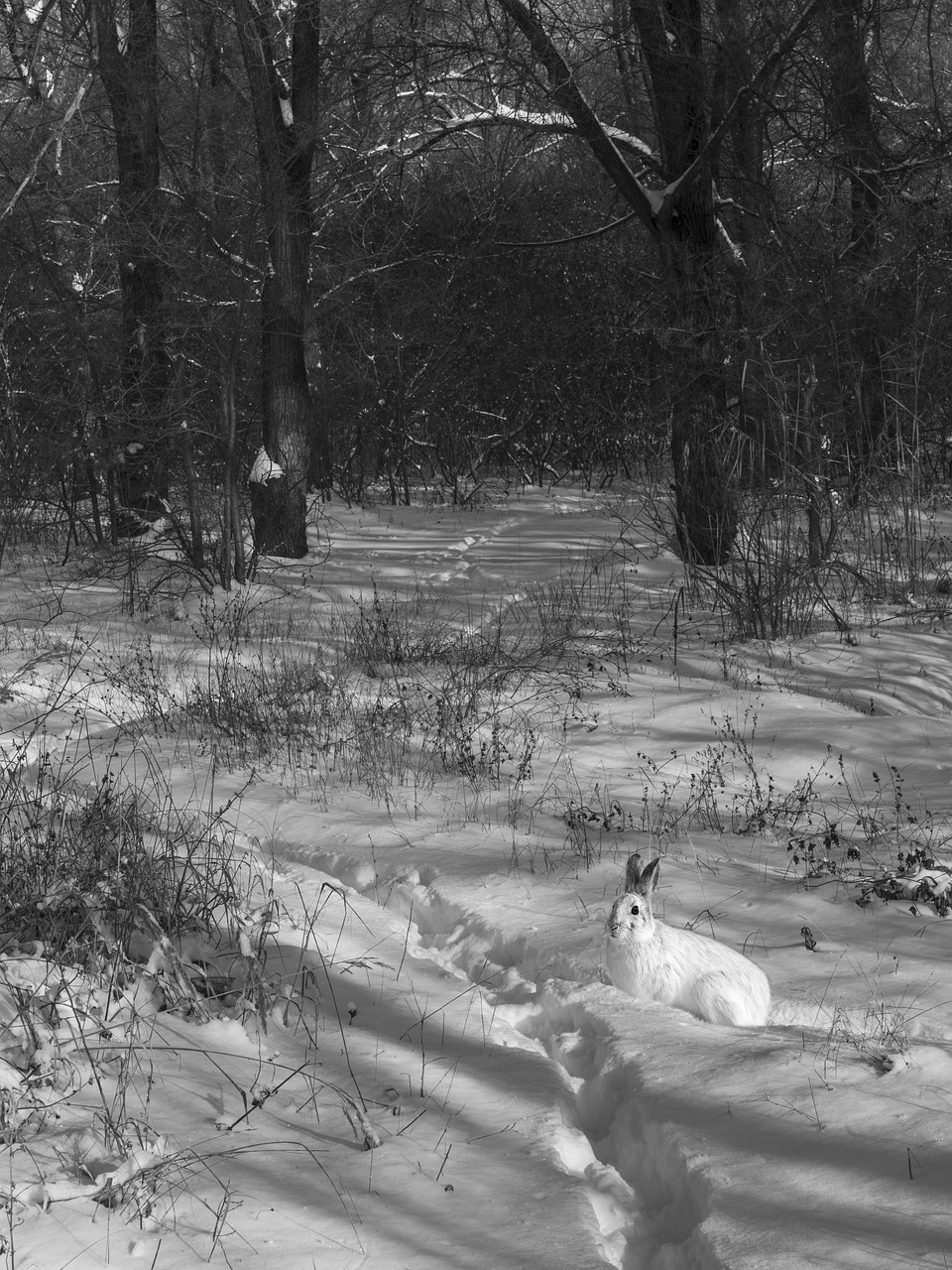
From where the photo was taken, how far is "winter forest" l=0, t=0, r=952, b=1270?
2959 mm

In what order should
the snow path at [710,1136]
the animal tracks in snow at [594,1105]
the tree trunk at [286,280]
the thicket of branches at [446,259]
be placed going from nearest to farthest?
the snow path at [710,1136], the animal tracks in snow at [594,1105], the thicket of branches at [446,259], the tree trunk at [286,280]

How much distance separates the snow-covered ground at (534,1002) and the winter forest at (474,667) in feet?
0.06

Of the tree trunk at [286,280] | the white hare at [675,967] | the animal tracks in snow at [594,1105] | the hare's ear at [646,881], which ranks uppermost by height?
the tree trunk at [286,280]

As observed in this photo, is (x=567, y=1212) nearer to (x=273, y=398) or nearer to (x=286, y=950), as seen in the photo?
(x=286, y=950)

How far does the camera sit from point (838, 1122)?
9.89ft

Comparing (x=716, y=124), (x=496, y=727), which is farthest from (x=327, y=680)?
(x=716, y=124)

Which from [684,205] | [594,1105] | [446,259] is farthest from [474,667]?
[446,259]

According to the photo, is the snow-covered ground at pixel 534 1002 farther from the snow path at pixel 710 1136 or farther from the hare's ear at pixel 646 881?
the hare's ear at pixel 646 881

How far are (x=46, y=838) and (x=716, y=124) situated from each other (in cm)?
867

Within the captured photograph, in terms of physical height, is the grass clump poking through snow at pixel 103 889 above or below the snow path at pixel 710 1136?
above

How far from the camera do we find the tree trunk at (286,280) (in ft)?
38.2

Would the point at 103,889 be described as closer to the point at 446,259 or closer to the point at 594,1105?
the point at 594,1105

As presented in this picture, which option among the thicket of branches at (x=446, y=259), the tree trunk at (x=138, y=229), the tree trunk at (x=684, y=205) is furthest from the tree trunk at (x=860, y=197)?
the tree trunk at (x=138, y=229)

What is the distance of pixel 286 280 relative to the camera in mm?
11836
